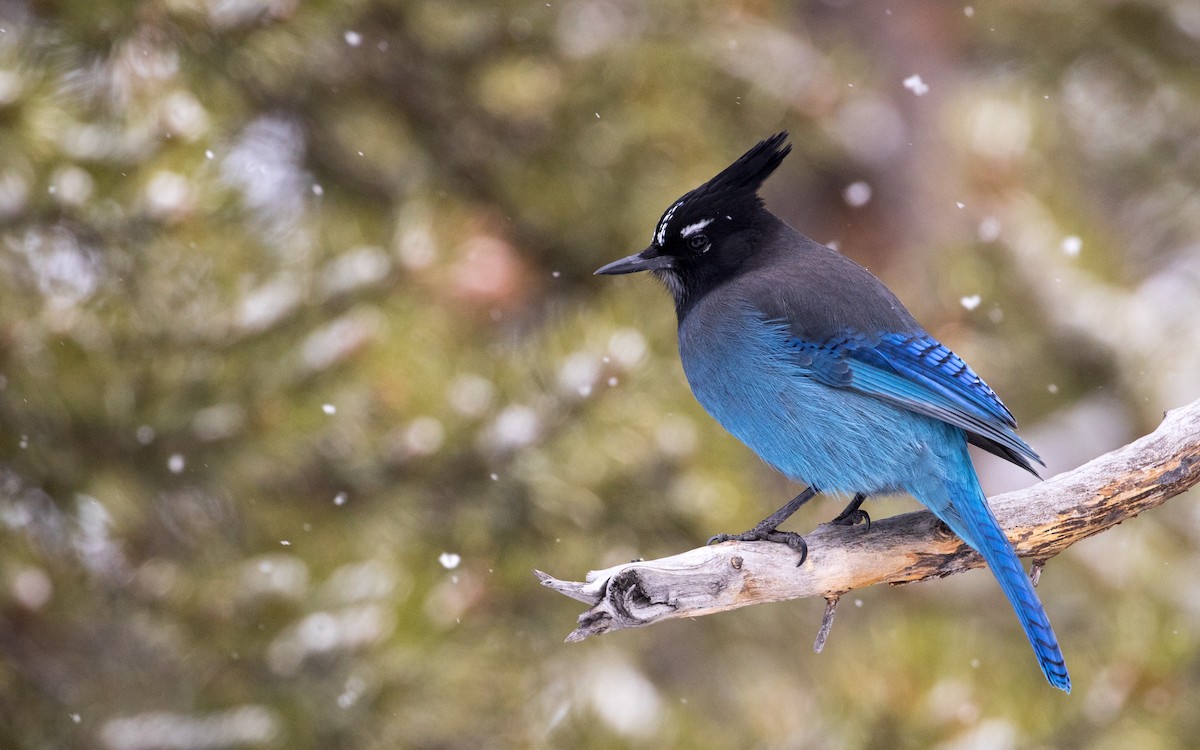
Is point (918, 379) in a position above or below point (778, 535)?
above

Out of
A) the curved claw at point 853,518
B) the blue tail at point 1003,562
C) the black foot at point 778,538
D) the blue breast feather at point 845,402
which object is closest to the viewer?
the blue tail at point 1003,562

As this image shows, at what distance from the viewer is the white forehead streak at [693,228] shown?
243 cm

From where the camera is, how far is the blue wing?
210 centimetres

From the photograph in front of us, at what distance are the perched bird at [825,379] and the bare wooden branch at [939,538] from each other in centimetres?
7

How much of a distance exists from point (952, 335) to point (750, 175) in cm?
142

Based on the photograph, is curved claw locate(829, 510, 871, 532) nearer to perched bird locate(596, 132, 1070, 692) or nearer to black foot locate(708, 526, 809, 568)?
perched bird locate(596, 132, 1070, 692)

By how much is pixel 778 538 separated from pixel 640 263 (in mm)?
639

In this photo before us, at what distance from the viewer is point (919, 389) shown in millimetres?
2156

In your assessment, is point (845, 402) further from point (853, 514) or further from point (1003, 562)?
point (1003, 562)

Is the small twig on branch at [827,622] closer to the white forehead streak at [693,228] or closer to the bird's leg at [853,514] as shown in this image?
the bird's leg at [853,514]

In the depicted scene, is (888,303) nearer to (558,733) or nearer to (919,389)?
(919,389)

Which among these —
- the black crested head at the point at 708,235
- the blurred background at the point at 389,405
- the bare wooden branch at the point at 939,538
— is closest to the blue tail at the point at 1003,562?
the bare wooden branch at the point at 939,538

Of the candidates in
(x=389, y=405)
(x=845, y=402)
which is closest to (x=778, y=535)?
(x=845, y=402)

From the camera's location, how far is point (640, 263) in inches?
94.1
